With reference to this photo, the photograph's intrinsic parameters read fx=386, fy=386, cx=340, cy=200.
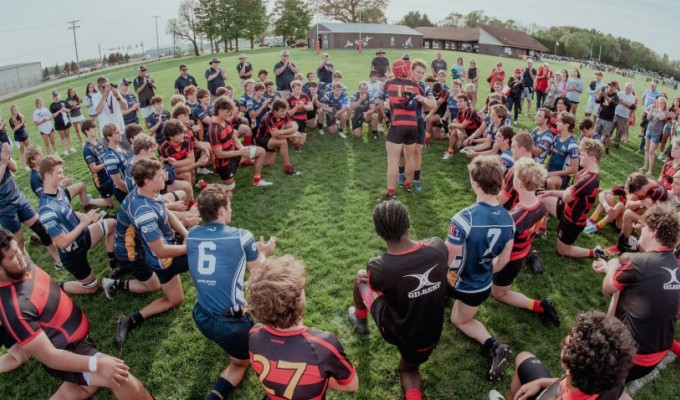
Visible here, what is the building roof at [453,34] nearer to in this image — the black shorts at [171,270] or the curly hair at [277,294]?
the black shorts at [171,270]

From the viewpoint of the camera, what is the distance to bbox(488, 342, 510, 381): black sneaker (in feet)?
12.6

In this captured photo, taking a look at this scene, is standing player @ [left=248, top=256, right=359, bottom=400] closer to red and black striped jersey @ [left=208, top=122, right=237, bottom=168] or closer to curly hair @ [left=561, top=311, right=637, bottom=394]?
curly hair @ [left=561, top=311, right=637, bottom=394]

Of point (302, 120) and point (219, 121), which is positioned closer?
point (219, 121)

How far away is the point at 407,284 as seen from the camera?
10.4 feet

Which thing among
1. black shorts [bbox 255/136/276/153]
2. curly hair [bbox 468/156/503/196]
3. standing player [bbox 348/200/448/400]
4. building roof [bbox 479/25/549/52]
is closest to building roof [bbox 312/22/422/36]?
building roof [bbox 479/25/549/52]

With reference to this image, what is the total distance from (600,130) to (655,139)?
224cm

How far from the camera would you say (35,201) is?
852 cm

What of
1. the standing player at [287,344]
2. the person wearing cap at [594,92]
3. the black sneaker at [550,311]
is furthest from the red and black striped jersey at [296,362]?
the person wearing cap at [594,92]

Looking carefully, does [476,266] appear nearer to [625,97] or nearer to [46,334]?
[46,334]

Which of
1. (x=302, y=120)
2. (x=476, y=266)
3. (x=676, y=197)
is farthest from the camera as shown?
(x=302, y=120)

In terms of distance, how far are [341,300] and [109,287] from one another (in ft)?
10.1

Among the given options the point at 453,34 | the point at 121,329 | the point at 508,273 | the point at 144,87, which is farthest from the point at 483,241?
the point at 453,34

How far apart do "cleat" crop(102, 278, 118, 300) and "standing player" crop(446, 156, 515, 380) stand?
4.35m

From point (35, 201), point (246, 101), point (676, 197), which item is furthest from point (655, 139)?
point (35, 201)
